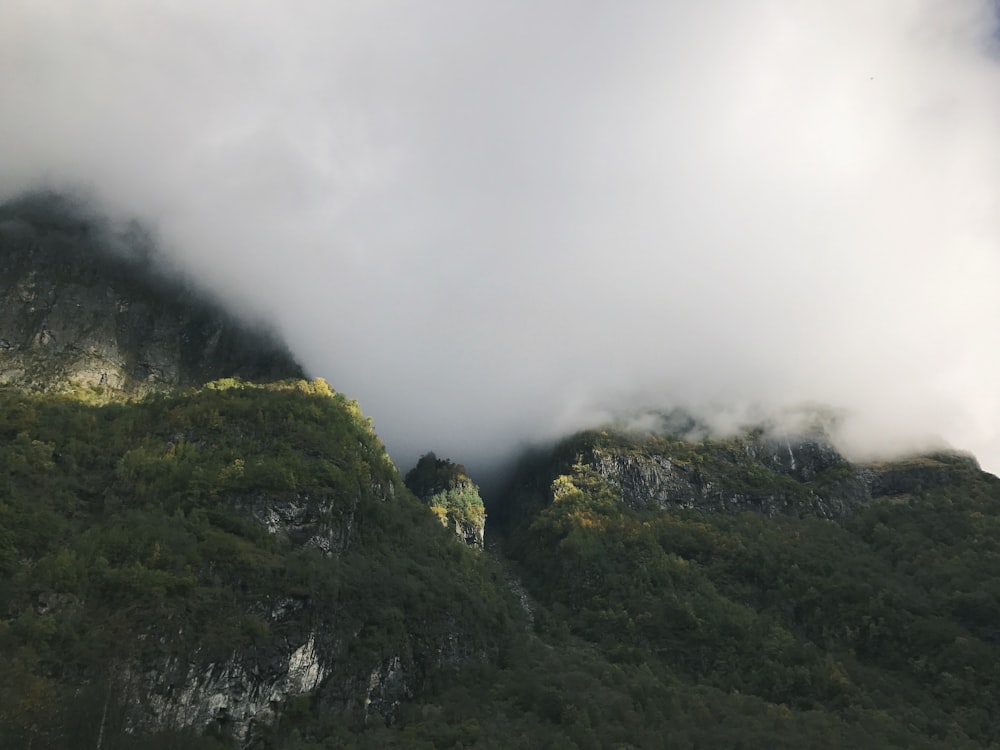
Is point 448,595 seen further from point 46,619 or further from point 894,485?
point 894,485

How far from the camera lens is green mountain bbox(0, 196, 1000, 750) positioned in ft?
250

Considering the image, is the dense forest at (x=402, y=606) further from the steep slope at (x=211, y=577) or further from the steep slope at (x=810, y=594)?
the steep slope at (x=810, y=594)

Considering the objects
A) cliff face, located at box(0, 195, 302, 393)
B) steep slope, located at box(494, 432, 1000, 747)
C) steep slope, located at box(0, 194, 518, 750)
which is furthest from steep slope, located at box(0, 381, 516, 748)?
steep slope, located at box(494, 432, 1000, 747)

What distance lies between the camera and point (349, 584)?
4001 inches

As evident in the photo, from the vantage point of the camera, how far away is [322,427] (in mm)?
128625

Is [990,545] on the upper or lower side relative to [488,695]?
upper

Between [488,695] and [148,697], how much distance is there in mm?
48704

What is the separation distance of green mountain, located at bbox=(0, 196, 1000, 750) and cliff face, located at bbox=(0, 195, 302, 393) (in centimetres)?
62

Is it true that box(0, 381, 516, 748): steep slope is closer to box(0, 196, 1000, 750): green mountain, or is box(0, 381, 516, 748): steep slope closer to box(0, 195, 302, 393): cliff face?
box(0, 196, 1000, 750): green mountain

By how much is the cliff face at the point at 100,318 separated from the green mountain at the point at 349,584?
0.62 meters

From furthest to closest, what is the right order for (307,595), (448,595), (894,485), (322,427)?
(894,485)
(322,427)
(448,595)
(307,595)

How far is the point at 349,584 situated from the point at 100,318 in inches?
3889

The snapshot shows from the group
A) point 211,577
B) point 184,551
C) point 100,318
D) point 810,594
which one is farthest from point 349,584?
point 810,594

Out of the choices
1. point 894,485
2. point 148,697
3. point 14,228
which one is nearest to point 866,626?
point 894,485
